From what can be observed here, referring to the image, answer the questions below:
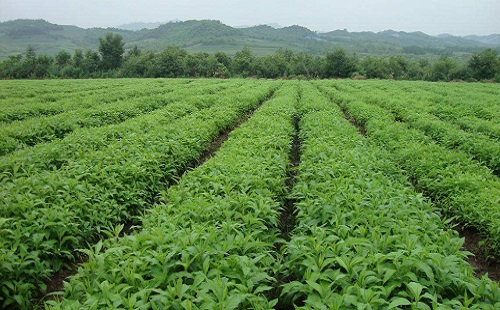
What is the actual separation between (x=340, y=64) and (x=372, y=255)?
66895mm

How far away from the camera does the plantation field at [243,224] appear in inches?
114

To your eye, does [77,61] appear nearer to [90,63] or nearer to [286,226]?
[90,63]

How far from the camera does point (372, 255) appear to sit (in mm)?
3170

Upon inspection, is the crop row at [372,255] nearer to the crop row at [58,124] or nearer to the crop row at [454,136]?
the crop row at [454,136]

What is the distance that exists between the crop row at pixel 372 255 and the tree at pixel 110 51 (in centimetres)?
7565

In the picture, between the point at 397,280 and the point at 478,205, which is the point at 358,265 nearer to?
the point at 397,280

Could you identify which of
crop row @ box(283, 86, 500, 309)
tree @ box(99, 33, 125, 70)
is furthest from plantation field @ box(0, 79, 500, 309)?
tree @ box(99, 33, 125, 70)

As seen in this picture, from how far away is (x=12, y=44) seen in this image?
176625mm

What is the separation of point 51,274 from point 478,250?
250 inches

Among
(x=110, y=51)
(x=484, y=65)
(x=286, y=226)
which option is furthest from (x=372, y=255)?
(x=110, y=51)

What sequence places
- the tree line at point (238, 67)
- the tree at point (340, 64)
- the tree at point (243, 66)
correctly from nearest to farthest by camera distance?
the tree line at point (238, 67), the tree at point (340, 64), the tree at point (243, 66)

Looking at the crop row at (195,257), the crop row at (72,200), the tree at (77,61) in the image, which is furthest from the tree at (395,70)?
the crop row at (195,257)

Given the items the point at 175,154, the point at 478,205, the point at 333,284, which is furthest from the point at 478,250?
the point at 175,154

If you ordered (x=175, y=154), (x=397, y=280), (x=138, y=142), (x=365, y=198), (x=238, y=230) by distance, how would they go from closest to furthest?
(x=397, y=280), (x=238, y=230), (x=365, y=198), (x=175, y=154), (x=138, y=142)
